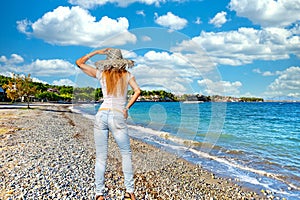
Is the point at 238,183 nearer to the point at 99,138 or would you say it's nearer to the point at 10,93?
the point at 99,138

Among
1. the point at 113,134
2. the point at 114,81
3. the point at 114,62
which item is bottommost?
the point at 113,134

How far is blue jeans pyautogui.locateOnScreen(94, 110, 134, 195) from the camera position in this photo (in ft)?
14.8

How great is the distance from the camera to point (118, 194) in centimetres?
662

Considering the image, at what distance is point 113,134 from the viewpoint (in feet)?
15.2

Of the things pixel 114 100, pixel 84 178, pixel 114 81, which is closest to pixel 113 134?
pixel 114 100

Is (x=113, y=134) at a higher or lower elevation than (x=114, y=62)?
lower

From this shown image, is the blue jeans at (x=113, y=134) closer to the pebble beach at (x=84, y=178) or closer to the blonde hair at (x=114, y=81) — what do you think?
the blonde hair at (x=114, y=81)

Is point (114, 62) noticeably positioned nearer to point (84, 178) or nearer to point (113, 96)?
point (113, 96)

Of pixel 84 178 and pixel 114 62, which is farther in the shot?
pixel 84 178

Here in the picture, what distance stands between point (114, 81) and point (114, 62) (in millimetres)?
325

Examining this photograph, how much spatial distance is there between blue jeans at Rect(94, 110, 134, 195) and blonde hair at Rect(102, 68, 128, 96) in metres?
0.34

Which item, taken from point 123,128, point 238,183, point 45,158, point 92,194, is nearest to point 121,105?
point 123,128

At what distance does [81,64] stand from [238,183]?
8.27 meters

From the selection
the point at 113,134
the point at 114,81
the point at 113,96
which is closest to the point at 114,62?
the point at 114,81
